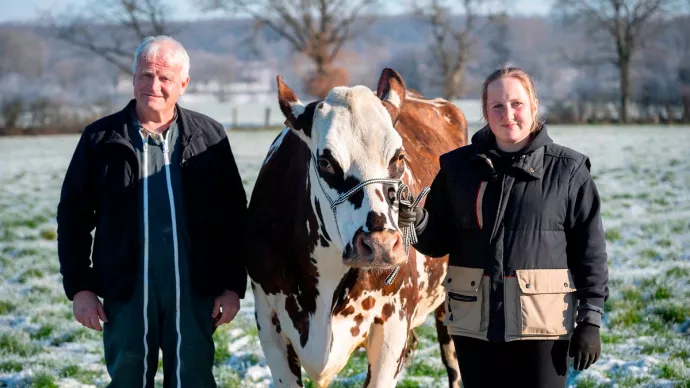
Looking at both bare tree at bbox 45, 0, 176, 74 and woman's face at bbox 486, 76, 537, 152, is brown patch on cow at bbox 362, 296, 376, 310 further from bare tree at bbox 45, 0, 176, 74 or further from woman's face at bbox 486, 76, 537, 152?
bare tree at bbox 45, 0, 176, 74

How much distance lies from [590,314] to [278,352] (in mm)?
1706

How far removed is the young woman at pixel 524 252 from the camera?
9.36ft

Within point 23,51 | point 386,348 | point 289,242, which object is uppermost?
point 23,51

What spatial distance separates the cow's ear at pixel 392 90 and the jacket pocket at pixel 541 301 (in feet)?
3.16

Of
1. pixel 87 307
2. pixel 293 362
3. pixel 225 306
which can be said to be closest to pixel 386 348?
pixel 293 362

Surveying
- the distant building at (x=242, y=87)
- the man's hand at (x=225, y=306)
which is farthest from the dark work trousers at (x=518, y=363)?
the distant building at (x=242, y=87)

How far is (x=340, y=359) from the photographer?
3695 millimetres

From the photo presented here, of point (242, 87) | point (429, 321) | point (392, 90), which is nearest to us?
point (392, 90)

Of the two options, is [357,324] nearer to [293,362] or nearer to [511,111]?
[293,362]

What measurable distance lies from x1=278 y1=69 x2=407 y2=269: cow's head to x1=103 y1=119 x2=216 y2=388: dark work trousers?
2.06 feet

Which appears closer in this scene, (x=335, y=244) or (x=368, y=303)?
(x=335, y=244)

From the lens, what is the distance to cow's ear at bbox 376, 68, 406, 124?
3.39 m

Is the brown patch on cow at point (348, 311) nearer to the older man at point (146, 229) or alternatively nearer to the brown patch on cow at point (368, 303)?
the brown patch on cow at point (368, 303)

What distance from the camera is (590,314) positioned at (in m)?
2.80
